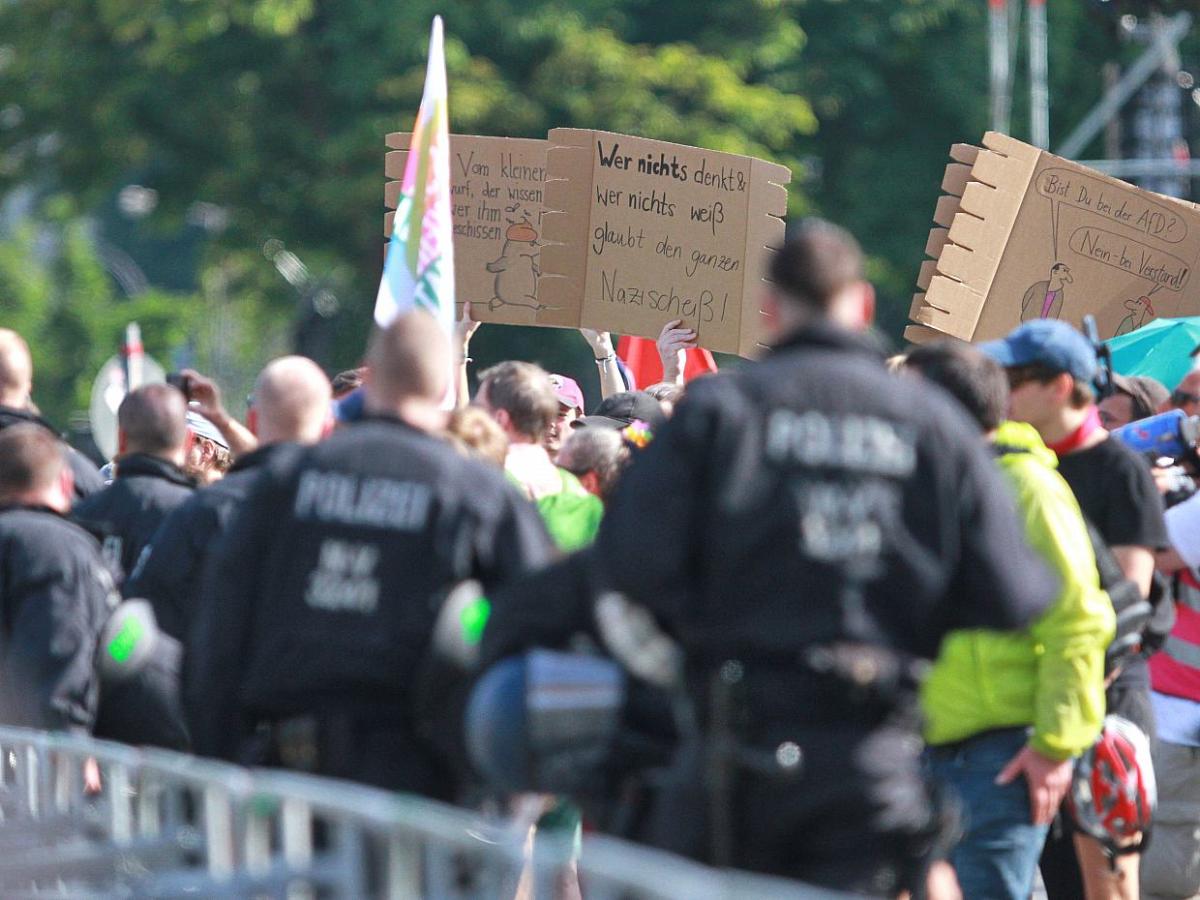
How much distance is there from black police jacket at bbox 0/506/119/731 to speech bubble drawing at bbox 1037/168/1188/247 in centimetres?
414

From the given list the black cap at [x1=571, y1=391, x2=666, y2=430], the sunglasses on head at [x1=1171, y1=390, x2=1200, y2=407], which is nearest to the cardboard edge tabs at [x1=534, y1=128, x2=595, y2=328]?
the black cap at [x1=571, y1=391, x2=666, y2=430]

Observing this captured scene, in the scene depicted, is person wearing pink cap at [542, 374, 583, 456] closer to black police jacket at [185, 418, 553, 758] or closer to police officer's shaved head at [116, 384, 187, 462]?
police officer's shaved head at [116, 384, 187, 462]

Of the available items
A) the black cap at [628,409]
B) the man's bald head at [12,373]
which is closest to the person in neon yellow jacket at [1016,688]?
the black cap at [628,409]

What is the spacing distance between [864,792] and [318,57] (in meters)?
22.1

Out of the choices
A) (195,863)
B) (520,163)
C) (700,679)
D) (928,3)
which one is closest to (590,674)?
(700,679)

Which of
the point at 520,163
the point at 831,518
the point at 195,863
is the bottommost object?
the point at 195,863

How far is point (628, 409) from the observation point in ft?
23.5

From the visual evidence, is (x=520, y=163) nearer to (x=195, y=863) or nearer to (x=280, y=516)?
(x=280, y=516)

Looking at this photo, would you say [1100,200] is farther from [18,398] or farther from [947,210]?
[18,398]

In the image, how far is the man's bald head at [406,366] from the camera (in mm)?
4223

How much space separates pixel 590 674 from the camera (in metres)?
3.57

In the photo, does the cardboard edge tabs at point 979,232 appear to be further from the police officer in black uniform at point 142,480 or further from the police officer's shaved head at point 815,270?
the police officer's shaved head at point 815,270

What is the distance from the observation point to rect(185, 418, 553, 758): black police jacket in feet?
13.4

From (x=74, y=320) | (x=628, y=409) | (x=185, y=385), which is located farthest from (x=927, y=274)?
(x=74, y=320)
